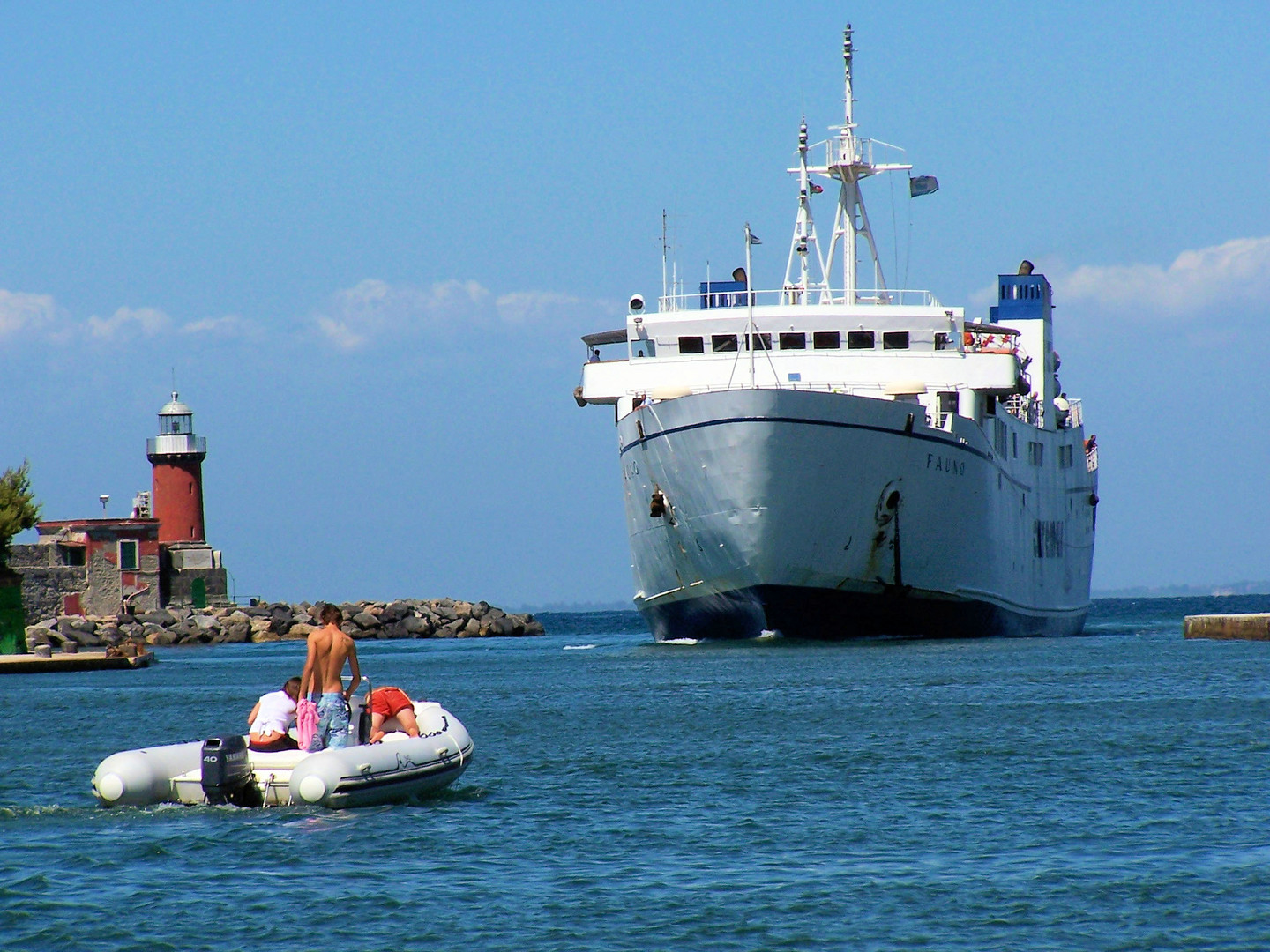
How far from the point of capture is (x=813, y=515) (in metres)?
32.5

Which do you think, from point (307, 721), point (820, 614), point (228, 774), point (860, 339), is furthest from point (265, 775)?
point (860, 339)

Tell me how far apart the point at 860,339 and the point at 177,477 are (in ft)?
134

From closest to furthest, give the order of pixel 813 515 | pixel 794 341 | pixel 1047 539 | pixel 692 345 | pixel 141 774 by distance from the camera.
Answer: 1. pixel 141 774
2. pixel 813 515
3. pixel 794 341
4. pixel 692 345
5. pixel 1047 539

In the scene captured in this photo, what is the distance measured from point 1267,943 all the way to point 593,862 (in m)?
4.98

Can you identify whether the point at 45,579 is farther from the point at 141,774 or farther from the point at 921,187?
the point at 141,774

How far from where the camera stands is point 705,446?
3281 centimetres

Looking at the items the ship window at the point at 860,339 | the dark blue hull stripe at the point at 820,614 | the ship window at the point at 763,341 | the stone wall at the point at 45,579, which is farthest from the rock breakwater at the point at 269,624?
the ship window at the point at 860,339

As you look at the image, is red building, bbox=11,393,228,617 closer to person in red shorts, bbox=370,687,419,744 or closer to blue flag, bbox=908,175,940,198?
blue flag, bbox=908,175,940,198

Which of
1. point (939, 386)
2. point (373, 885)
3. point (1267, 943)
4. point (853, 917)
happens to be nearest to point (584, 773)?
point (373, 885)

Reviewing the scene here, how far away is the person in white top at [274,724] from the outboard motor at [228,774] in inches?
8.7

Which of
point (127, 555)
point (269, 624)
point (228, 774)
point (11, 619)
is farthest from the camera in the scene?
point (269, 624)

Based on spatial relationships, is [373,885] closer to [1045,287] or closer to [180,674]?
[180,674]

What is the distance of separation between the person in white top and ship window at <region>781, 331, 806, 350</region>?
23.2 m

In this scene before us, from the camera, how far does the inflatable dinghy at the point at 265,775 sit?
15.2 m
